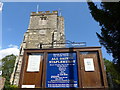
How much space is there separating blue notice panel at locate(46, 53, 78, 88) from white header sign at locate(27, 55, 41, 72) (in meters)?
0.40

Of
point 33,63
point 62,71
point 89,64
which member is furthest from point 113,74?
point 33,63

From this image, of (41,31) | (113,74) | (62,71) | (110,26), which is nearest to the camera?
(62,71)

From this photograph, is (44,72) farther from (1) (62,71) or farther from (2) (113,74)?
(2) (113,74)

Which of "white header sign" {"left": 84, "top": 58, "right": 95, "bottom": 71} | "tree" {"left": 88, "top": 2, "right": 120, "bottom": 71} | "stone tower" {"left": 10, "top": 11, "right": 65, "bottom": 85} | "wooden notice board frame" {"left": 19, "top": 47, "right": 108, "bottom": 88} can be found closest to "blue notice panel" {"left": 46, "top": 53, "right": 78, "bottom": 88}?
"wooden notice board frame" {"left": 19, "top": 47, "right": 108, "bottom": 88}

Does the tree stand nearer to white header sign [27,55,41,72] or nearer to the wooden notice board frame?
the wooden notice board frame

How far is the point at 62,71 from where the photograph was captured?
150 inches

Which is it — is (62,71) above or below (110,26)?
below

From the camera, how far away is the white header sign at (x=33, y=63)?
3.95m

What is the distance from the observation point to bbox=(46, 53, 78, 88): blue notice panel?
3.64m

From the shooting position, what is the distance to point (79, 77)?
3633 mm

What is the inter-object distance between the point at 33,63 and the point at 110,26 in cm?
451

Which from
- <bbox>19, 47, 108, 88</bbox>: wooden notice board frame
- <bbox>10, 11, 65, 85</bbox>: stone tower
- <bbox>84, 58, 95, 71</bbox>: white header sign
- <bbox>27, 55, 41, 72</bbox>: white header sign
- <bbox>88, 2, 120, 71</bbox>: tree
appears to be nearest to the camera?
<bbox>19, 47, 108, 88</bbox>: wooden notice board frame

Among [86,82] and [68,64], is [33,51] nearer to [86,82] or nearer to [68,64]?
[68,64]

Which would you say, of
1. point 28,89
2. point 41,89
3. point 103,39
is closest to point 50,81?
point 41,89
